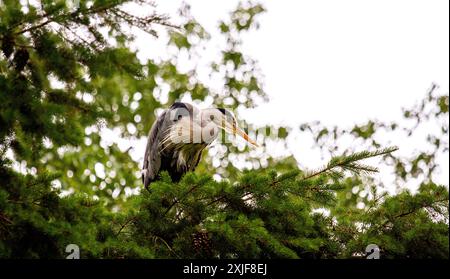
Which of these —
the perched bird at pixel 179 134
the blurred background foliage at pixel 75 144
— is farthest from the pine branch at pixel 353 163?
the perched bird at pixel 179 134

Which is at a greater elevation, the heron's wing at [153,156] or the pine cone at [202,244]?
the heron's wing at [153,156]

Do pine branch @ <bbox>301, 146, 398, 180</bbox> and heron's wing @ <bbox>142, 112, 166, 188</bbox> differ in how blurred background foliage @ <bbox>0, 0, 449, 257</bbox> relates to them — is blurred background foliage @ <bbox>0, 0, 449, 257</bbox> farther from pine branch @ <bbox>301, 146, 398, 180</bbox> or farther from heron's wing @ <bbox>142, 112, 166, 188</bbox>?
heron's wing @ <bbox>142, 112, 166, 188</bbox>

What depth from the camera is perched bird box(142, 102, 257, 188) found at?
5.67 meters

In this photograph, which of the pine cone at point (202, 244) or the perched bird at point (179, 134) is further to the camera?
the perched bird at point (179, 134)

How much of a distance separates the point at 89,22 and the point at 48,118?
18.9 inches

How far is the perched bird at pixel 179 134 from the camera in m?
5.67

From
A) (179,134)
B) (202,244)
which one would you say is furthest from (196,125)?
(202,244)

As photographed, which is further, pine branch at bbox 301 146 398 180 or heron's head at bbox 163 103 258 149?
heron's head at bbox 163 103 258 149

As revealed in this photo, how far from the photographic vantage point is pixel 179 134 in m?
5.63

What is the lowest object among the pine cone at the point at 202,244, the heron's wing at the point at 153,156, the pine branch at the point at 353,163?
the pine cone at the point at 202,244

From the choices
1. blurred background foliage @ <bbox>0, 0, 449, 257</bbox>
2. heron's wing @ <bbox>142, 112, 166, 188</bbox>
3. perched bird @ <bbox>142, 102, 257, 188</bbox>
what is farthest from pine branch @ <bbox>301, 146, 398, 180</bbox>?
heron's wing @ <bbox>142, 112, 166, 188</bbox>

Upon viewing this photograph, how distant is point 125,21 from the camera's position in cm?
263

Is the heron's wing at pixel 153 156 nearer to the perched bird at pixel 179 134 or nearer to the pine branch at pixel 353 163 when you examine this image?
the perched bird at pixel 179 134
